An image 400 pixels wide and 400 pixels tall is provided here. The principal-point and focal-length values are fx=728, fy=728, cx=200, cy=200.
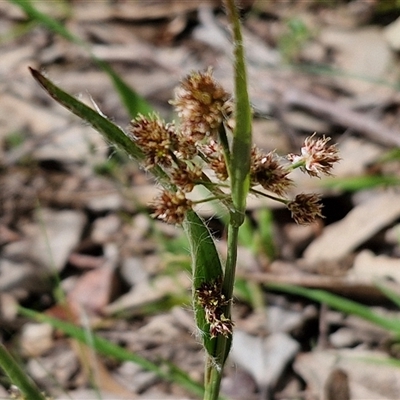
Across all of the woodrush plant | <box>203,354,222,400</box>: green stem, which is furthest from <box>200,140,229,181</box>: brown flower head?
<box>203,354,222,400</box>: green stem

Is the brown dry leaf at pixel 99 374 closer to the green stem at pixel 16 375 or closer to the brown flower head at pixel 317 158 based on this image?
the green stem at pixel 16 375

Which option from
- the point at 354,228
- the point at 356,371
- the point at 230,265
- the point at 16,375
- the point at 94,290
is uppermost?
the point at 354,228

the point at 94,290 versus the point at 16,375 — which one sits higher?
the point at 94,290

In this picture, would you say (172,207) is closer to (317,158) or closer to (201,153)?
(201,153)

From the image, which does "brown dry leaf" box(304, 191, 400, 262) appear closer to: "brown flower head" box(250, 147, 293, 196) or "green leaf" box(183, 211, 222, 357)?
"green leaf" box(183, 211, 222, 357)

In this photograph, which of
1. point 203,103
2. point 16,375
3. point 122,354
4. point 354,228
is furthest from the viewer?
point 354,228

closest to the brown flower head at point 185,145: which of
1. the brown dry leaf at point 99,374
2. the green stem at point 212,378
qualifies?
the green stem at point 212,378

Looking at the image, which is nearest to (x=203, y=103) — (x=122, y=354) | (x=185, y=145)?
(x=185, y=145)
